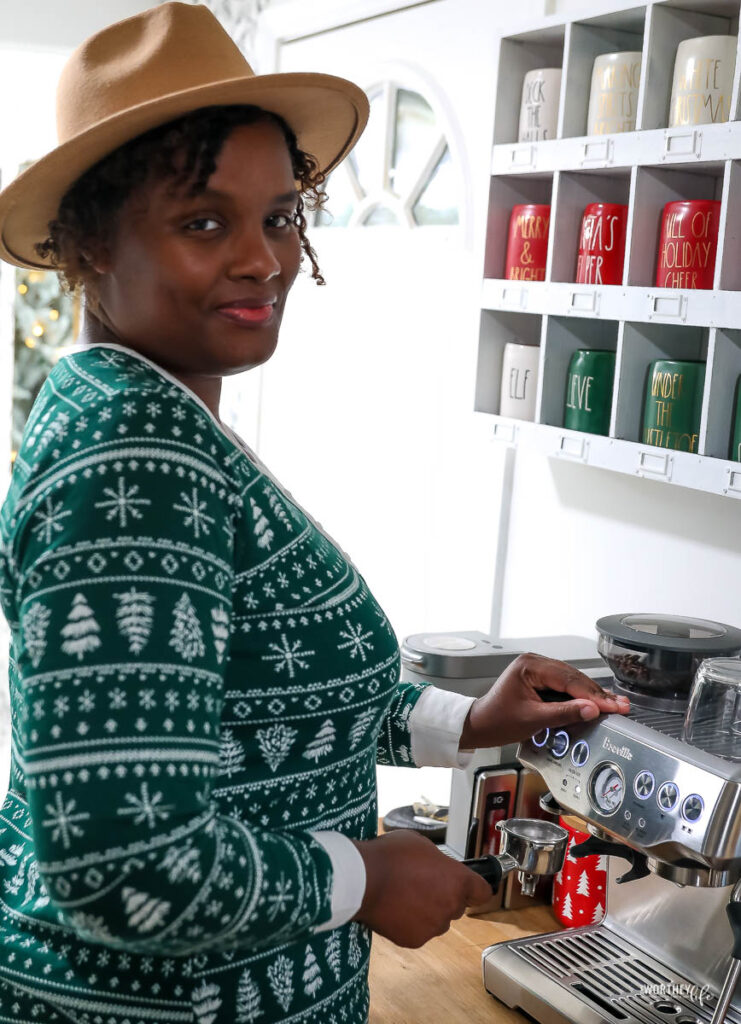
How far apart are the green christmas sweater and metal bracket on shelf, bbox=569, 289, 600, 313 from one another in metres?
0.76

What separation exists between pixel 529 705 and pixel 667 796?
153mm

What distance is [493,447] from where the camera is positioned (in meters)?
1.96

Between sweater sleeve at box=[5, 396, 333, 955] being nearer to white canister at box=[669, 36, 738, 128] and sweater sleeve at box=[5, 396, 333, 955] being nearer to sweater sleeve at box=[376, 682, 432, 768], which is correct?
sweater sleeve at box=[376, 682, 432, 768]

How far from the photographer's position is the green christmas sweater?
61cm

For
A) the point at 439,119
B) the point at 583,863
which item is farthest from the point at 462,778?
the point at 439,119

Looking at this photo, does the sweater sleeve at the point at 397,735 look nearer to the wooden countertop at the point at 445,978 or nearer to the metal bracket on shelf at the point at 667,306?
the wooden countertop at the point at 445,978

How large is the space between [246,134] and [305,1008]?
0.61 meters

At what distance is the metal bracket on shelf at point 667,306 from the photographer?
1331mm

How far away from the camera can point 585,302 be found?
1469 millimetres

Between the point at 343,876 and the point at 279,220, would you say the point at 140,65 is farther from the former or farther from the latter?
the point at 343,876

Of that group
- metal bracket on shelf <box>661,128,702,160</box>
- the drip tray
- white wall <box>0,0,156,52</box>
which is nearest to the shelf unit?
metal bracket on shelf <box>661,128,702,160</box>

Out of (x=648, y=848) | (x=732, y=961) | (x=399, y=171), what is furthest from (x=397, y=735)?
(x=399, y=171)

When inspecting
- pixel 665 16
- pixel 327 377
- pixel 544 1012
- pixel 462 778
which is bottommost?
pixel 544 1012

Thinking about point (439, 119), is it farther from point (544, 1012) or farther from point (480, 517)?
point (544, 1012)
